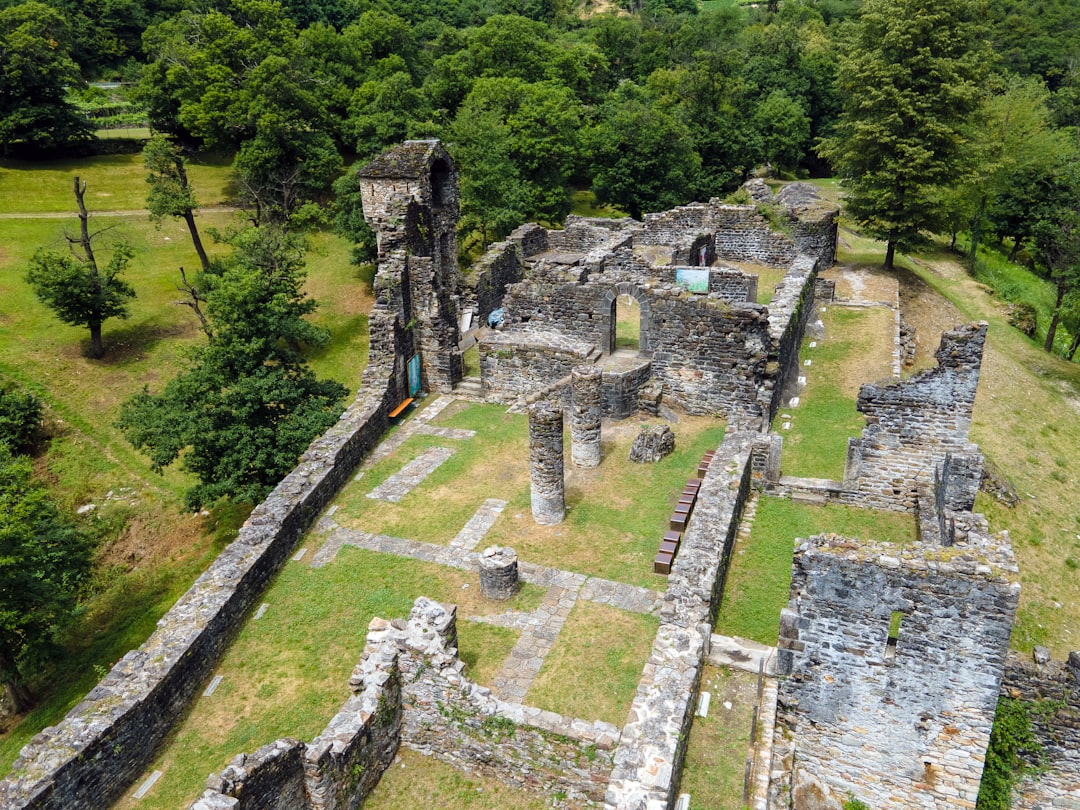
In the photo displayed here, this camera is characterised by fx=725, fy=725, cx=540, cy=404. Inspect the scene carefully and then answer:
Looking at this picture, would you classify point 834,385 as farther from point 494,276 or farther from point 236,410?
point 236,410

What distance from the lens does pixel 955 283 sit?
3581cm

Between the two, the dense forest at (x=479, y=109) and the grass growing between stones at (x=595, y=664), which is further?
the dense forest at (x=479, y=109)

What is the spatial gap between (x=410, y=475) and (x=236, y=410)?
5067 millimetres

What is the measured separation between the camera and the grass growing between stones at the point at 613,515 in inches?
553

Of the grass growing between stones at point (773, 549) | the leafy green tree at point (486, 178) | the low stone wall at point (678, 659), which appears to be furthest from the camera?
the leafy green tree at point (486, 178)

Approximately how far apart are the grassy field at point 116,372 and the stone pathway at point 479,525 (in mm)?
7067

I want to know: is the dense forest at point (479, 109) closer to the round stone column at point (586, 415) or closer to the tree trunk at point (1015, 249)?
the tree trunk at point (1015, 249)

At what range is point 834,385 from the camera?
70.6 ft

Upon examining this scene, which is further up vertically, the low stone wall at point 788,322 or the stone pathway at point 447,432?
the low stone wall at point 788,322

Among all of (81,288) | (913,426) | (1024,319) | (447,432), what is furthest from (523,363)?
(1024,319)

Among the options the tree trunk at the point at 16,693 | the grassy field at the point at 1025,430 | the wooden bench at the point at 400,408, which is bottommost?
the tree trunk at the point at 16,693

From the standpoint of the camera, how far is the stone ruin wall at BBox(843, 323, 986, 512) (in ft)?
45.4

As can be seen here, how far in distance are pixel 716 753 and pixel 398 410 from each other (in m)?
12.7

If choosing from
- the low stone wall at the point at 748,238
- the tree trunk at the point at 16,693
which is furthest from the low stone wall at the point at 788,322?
the tree trunk at the point at 16,693
